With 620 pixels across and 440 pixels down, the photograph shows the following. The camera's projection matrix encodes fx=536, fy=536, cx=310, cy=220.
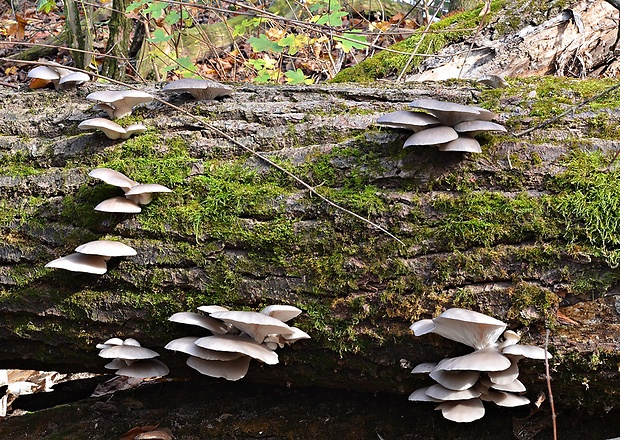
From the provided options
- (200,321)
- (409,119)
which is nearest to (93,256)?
(200,321)

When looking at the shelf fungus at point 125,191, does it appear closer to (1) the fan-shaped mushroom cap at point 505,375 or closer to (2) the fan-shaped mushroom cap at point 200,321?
(2) the fan-shaped mushroom cap at point 200,321

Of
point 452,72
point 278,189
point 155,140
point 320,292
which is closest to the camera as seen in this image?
point 320,292

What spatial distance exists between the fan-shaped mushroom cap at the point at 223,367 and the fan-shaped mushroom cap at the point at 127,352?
0.99 ft

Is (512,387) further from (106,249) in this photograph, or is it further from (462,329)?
(106,249)

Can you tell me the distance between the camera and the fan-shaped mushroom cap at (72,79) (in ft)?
14.2

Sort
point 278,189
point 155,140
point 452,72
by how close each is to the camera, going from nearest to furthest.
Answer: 1. point 278,189
2. point 155,140
3. point 452,72

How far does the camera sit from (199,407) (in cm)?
394

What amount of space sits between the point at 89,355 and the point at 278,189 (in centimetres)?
169

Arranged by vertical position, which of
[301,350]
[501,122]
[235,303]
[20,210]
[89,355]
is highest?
[501,122]

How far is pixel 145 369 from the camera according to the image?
348 cm

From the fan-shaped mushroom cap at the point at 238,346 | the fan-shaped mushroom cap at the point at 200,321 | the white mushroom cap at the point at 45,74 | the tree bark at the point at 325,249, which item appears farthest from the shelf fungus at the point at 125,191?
the white mushroom cap at the point at 45,74

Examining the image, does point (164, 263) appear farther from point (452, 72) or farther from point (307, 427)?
point (452, 72)

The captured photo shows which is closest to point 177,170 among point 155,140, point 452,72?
point 155,140

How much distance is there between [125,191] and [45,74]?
5.56 feet
